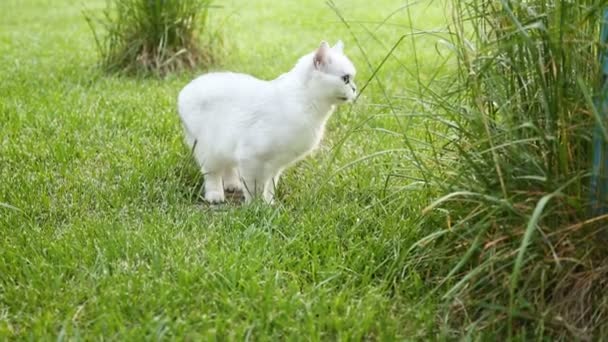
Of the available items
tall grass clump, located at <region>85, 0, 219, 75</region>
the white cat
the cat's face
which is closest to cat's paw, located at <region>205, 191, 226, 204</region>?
the white cat

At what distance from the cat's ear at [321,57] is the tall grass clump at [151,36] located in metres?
2.75

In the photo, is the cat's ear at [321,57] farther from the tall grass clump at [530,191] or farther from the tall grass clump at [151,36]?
the tall grass clump at [151,36]

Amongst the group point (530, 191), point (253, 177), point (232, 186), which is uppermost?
point (530, 191)

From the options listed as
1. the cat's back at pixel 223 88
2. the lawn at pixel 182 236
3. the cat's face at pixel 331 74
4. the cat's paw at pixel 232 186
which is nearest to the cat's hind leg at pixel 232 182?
the cat's paw at pixel 232 186

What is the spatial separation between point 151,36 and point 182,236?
10.7 feet

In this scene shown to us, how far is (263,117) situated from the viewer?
3.23 meters

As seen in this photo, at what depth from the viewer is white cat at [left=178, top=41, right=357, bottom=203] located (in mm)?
3184

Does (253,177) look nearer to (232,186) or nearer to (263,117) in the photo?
(263,117)

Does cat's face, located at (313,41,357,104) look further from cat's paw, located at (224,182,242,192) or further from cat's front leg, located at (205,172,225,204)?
cat's paw, located at (224,182,242,192)

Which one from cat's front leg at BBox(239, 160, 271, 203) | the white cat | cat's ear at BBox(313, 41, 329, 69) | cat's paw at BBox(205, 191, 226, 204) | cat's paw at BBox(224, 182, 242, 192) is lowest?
cat's paw at BBox(224, 182, 242, 192)

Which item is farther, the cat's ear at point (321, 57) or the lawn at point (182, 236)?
the cat's ear at point (321, 57)

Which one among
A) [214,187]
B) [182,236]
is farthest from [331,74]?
[182,236]

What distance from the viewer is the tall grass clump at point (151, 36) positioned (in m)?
5.71

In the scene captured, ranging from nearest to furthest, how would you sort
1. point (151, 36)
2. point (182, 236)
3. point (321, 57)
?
point (182, 236) < point (321, 57) < point (151, 36)
